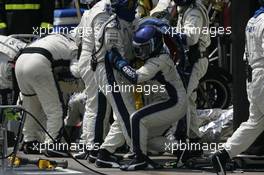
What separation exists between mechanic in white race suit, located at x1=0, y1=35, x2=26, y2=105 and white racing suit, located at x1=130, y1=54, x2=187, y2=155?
2751 millimetres

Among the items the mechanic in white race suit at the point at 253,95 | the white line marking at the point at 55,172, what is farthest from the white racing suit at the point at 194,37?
the white line marking at the point at 55,172

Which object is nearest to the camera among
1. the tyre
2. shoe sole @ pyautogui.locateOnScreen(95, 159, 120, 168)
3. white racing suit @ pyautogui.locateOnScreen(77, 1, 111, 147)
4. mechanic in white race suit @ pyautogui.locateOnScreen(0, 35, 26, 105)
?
shoe sole @ pyautogui.locateOnScreen(95, 159, 120, 168)

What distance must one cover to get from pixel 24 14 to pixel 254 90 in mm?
6879

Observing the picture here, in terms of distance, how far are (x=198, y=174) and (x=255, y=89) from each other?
121 cm

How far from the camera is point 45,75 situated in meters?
11.9

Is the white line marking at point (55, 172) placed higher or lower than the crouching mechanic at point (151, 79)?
lower

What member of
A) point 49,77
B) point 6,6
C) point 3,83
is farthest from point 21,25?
point 49,77

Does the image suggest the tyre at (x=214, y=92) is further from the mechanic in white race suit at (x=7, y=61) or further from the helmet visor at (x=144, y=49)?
the helmet visor at (x=144, y=49)

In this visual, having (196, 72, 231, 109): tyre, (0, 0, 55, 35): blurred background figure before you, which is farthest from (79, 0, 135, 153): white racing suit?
(0, 0, 55, 35): blurred background figure

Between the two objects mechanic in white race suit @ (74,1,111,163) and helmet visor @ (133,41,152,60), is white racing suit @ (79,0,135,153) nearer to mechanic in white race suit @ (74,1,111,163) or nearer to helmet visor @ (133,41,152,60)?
mechanic in white race suit @ (74,1,111,163)

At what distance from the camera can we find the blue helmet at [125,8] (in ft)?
35.2

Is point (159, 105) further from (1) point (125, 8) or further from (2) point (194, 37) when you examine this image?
(1) point (125, 8)

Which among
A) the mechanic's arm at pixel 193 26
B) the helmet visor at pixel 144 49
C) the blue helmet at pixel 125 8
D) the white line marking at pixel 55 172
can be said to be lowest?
the white line marking at pixel 55 172

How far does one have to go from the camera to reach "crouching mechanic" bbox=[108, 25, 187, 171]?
10.4 m
